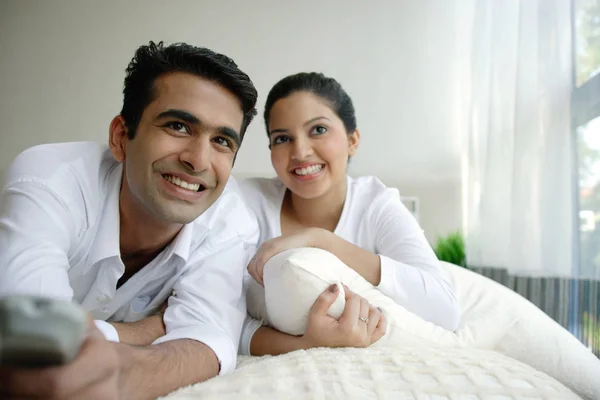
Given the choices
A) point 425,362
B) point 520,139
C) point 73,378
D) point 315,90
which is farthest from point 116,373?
point 520,139

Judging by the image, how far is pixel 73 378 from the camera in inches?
14.7

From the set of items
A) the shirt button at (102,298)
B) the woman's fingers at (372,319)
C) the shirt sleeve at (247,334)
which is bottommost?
the shirt sleeve at (247,334)

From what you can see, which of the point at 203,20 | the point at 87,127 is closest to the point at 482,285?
the point at 203,20

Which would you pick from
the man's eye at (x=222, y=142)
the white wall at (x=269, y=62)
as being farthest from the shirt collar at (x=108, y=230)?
the white wall at (x=269, y=62)

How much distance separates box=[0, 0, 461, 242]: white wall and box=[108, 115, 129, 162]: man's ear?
138cm

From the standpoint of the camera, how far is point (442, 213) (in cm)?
236

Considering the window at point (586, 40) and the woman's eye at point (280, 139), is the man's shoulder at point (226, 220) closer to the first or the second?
the woman's eye at point (280, 139)

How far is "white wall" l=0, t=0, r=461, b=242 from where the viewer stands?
2484 mm

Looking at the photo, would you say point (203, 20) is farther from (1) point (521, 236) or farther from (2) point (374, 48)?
(1) point (521, 236)

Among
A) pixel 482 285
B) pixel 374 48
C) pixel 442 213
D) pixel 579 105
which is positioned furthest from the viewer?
pixel 374 48

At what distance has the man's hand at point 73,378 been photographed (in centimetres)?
34

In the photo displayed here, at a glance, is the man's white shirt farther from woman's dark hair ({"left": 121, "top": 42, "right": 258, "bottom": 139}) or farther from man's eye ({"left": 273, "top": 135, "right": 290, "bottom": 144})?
man's eye ({"left": 273, "top": 135, "right": 290, "bottom": 144})

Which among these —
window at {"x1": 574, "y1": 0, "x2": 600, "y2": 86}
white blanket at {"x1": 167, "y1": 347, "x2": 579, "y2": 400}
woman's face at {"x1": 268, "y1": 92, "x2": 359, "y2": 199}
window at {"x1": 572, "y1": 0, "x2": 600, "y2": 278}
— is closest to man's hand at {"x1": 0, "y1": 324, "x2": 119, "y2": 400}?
white blanket at {"x1": 167, "y1": 347, "x2": 579, "y2": 400}

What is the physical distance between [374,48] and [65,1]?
5.73 ft
